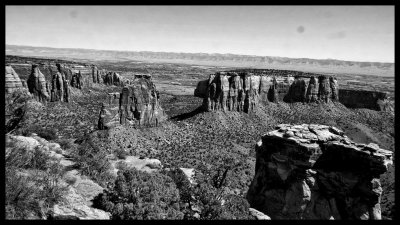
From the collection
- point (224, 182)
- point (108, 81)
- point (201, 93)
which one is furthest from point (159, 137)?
point (108, 81)

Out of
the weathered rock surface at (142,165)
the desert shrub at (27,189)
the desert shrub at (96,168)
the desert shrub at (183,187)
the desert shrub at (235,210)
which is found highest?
the desert shrub at (27,189)

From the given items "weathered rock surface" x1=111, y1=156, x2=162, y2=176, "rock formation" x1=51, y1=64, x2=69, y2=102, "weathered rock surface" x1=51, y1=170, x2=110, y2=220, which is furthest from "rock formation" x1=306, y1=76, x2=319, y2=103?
"weathered rock surface" x1=51, y1=170, x2=110, y2=220

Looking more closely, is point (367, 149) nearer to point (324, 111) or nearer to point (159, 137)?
point (159, 137)

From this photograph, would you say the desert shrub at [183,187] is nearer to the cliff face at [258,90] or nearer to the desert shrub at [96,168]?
the desert shrub at [96,168]

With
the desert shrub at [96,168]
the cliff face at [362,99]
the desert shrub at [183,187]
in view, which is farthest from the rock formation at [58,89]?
the cliff face at [362,99]
